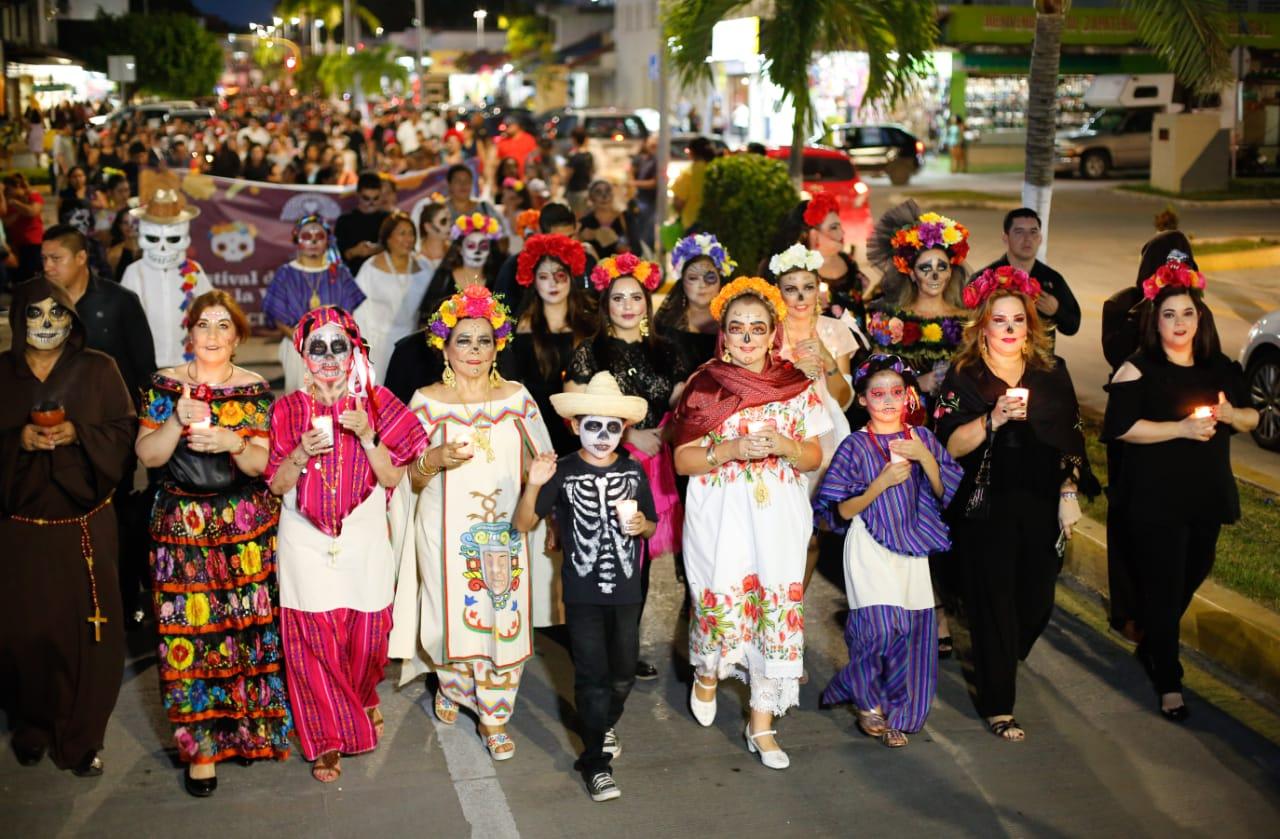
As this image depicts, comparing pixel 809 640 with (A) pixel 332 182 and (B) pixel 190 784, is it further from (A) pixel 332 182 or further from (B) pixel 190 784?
(A) pixel 332 182

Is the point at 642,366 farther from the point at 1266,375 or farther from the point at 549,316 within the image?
the point at 1266,375

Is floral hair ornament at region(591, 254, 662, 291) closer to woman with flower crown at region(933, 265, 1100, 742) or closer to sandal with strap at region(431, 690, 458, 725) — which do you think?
woman with flower crown at region(933, 265, 1100, 742)

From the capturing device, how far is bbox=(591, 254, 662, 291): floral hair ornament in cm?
754

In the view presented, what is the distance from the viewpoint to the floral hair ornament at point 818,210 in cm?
909

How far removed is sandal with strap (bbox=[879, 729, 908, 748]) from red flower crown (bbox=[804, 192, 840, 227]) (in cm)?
358

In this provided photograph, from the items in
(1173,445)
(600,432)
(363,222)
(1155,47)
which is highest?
(1155,47)

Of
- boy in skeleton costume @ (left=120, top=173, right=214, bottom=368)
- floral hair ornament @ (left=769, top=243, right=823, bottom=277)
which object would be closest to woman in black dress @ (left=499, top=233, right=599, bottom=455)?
floral hair ornament @ (left=769, top=243, right=823, bottom=277)

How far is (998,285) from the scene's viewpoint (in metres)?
6.72

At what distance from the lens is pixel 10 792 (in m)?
6.05

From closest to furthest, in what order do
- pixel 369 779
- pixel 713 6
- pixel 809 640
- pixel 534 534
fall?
pixel 369 779 < pixel 534 534 < pixel 809 640 < pixel 713 6

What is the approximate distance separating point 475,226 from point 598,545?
3890mm

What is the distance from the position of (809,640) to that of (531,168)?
14.3 m

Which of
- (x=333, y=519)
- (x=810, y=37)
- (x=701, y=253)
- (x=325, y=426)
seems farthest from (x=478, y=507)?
(x=810, y=37)

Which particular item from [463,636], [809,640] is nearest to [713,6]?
[809,640]
